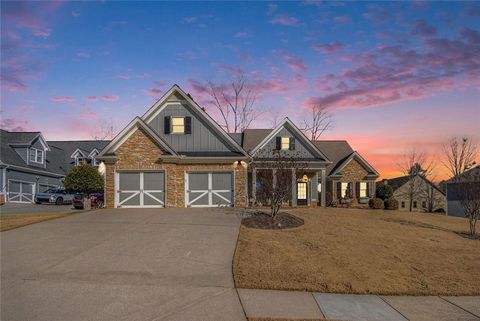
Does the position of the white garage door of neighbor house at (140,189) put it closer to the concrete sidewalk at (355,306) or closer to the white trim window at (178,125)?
the white trim window at (178,125)

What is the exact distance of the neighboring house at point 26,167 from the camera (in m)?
34.1

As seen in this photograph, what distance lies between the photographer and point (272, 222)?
57.4ft

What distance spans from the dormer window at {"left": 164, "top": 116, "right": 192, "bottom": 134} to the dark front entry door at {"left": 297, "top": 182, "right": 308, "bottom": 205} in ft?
35.4

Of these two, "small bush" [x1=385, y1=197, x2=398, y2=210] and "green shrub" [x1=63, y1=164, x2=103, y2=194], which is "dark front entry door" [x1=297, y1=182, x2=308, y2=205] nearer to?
"small bush" [x1=385, y1=197, x2=398, y2=210]

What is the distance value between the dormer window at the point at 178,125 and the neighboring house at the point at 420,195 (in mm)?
29257

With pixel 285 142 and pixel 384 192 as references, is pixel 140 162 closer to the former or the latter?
pixel 285 142

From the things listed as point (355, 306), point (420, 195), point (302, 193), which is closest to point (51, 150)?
point (302, 193)

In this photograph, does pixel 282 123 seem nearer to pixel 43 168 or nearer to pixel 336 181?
pixel 336 181

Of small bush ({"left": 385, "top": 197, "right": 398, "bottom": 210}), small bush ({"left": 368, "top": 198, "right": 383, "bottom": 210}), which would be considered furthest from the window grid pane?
small bush ({"left": 385, "top": 197, "right": 398, "bottom": 210})

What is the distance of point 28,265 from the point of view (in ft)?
34.3

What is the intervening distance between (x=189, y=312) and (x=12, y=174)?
3349cm

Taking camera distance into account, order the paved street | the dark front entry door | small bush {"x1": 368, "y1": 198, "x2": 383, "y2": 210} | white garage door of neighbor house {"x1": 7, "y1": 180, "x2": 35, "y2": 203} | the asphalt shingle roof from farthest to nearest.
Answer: the asphalt shingle roof, white garage door of neighbor house {"x1": 7, "y1": 180, "x2": 35, "y2": 203}, the dark front entry door, small bush {"x1": 368, "y1": 198, "x2": 383, "y2": 210}, the paved street

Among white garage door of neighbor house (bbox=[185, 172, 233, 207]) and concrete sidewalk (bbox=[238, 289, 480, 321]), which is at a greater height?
white garage door of neighbor house (bbox=[185, 172, 233, 207])

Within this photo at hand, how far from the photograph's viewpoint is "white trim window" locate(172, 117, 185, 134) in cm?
2595
